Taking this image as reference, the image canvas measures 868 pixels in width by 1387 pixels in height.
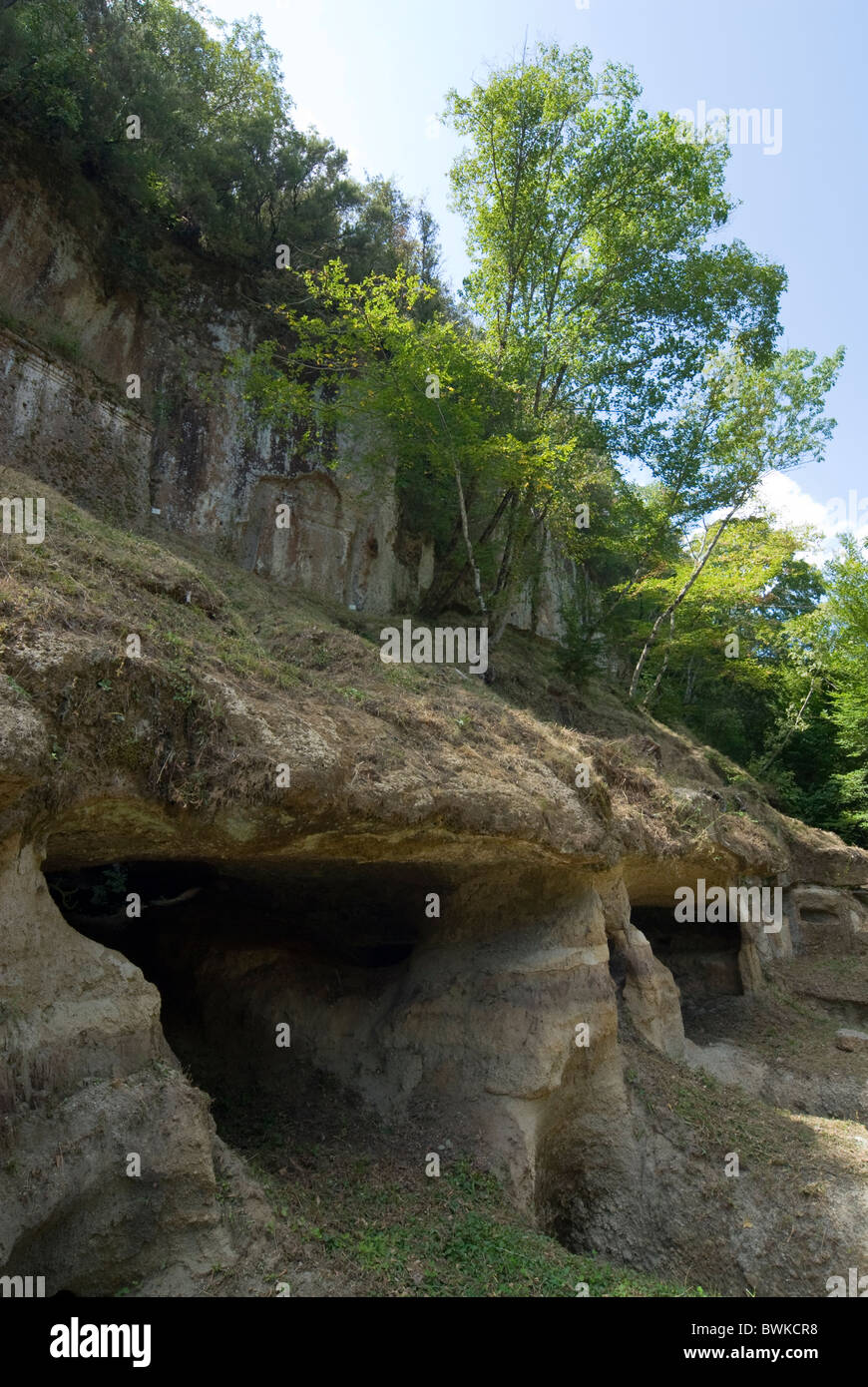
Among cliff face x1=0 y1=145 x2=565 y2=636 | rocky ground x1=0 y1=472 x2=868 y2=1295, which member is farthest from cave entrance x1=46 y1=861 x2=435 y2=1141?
cliff face x1=0 y1=145 x2=565 y2=636

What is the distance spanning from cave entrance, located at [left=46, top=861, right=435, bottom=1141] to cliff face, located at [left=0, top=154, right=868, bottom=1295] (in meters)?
0.04

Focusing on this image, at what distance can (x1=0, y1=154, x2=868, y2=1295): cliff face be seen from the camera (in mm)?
6066

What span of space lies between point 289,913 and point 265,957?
1.21 metres

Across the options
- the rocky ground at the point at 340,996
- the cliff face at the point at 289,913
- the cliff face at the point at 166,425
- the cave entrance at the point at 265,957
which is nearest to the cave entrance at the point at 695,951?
the cliff face at the point at 289,913

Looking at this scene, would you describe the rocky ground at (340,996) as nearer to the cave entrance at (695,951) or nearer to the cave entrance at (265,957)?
the cave entrance at (265,957)

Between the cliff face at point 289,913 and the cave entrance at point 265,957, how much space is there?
0.15 feet

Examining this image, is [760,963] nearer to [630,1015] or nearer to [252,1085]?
[630,1015]

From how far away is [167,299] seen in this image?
18.9 m

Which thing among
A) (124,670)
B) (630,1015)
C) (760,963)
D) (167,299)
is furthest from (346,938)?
(167,299)

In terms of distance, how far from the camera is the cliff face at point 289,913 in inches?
239

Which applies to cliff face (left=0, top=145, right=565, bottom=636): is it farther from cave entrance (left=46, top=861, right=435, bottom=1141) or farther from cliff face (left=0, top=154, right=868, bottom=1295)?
cave entrance (left=46, top=861, right=435, bottom=1141)

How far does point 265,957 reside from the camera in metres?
11.1

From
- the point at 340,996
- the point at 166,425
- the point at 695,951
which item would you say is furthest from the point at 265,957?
the point at 166,425

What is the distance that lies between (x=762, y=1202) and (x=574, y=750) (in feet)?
18.0
